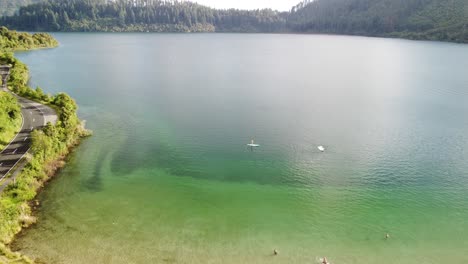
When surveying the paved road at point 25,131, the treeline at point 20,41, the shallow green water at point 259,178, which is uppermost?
the treeline at point 20,41

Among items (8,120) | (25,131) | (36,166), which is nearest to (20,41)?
(8,120)

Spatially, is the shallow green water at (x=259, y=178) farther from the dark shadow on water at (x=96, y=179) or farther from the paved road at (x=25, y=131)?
the paved road at (x=25, y=131)

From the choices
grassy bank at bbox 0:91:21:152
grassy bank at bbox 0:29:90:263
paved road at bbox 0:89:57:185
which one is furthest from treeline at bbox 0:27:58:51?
grassy bank at bbox 0:91:21:152

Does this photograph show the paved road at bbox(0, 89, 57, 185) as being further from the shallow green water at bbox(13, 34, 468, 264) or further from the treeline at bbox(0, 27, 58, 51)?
the treeline at bbox(0, 27, 58, 51)

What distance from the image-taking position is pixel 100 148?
5900 cm

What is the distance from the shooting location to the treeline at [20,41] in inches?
6432

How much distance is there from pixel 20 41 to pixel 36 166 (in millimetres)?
164282

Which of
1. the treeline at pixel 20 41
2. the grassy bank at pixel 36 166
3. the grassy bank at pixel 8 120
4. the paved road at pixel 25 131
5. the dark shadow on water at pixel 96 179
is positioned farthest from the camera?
the treeline at pixel 20 41

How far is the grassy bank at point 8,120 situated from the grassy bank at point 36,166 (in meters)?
4.44

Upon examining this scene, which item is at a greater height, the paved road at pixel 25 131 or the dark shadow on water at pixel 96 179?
the paved road at pixel 25 131

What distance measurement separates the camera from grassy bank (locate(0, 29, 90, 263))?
35531mm

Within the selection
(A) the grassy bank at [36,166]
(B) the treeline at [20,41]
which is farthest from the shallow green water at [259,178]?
(B) the treeline at [20,41]

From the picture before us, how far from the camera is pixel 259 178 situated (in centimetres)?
5119

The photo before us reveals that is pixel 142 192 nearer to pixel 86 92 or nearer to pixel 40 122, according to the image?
pixel 40 122
